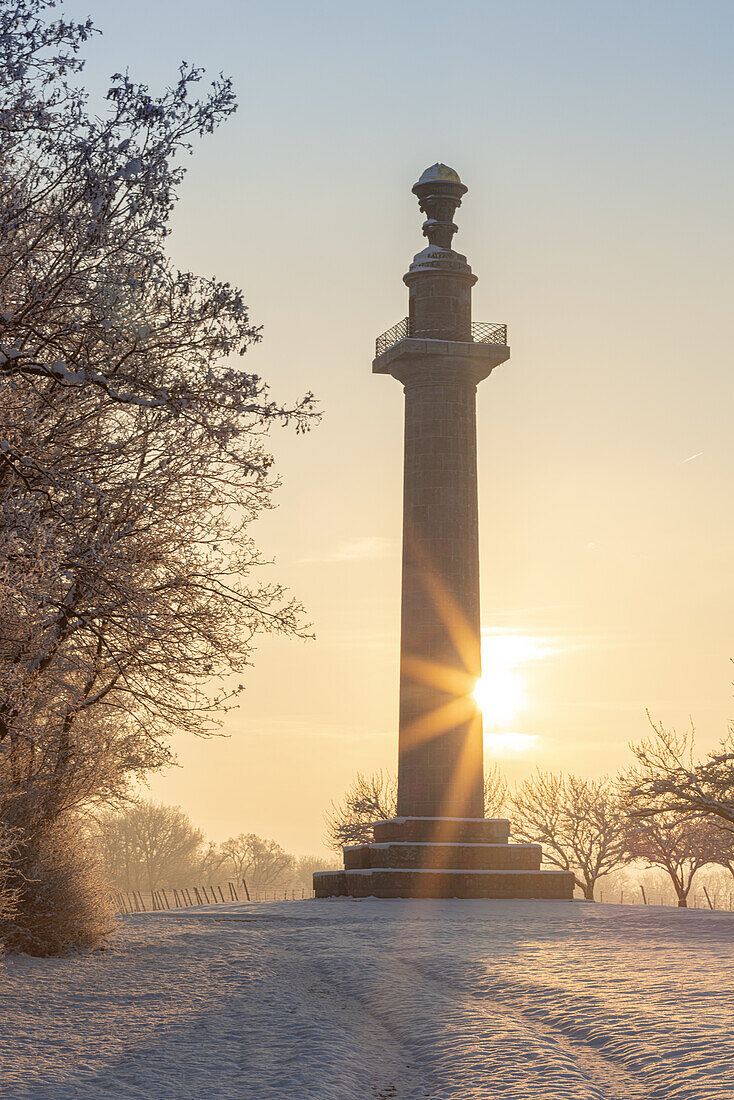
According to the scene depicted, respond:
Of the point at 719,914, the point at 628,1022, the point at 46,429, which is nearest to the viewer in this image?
the point at 628,1022

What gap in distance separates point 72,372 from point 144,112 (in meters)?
2.65

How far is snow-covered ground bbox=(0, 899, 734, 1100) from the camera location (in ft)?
31.2

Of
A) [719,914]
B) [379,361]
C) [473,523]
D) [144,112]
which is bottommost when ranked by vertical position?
[719,914]

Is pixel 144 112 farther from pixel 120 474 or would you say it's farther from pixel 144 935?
pixel 144 935

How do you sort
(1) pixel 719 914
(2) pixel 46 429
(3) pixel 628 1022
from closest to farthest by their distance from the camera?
(3) pixel 628 1022
(2) pixel 46 429
(1) pixel 719 914

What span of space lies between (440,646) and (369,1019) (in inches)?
923

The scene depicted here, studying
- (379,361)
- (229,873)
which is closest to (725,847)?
(379,361)

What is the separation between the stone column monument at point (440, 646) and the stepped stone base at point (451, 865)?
3 cm

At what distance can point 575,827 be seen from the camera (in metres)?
58.5

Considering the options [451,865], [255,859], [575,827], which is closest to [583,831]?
[575,827]

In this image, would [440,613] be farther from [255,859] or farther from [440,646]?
[255,859]

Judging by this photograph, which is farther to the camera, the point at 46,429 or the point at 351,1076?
the point at 46,429

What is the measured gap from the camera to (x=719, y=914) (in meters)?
27.5

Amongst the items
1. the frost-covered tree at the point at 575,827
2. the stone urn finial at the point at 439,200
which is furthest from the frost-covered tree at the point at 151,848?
the stone urn finial at the point at 439,200
